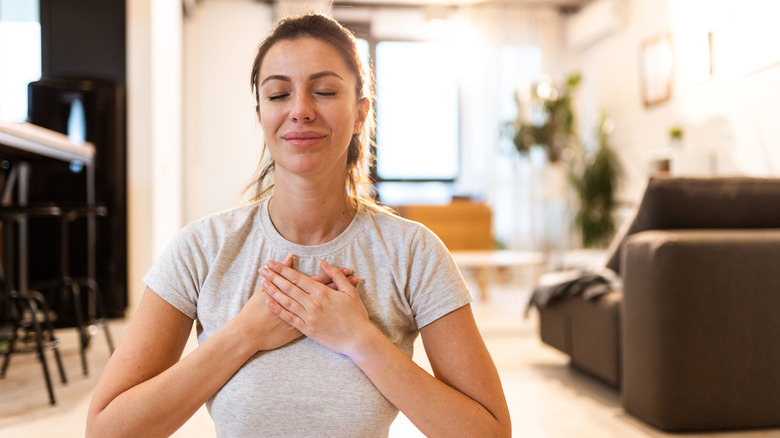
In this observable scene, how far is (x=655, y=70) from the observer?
5195mm

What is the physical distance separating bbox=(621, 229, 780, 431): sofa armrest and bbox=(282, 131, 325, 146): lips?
4.71ft

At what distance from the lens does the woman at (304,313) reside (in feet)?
2.89

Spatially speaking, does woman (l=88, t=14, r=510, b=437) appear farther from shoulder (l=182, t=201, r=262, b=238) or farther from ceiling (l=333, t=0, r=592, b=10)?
ceiling (l=333, t=0, r=592, b=10)

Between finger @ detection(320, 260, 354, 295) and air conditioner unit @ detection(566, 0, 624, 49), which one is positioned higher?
air conditioner unit @ detection(566, 0, 624, 49)

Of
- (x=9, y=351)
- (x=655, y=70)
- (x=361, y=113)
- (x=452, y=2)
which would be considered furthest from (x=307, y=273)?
(x=452, y=2)

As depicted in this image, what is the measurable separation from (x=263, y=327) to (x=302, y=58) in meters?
0.39

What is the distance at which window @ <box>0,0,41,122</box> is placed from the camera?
12.8 ft

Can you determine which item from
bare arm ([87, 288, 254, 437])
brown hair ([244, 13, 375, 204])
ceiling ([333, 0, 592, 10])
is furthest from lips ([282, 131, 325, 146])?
ceiling ([333, 0, 592, 10])

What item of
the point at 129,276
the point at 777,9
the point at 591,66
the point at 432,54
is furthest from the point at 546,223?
the point at 777,9

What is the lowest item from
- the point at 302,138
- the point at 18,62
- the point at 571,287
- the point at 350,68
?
the point at 571,287

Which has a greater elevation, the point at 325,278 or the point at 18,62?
the point at 18,62

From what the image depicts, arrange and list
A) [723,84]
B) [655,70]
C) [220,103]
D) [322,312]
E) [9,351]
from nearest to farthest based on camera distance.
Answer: [322,312], [723,84], [9,351], [655,70], [220,103]

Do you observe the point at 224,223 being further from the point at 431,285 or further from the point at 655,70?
the point at 655,70

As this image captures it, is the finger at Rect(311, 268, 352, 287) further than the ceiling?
No
